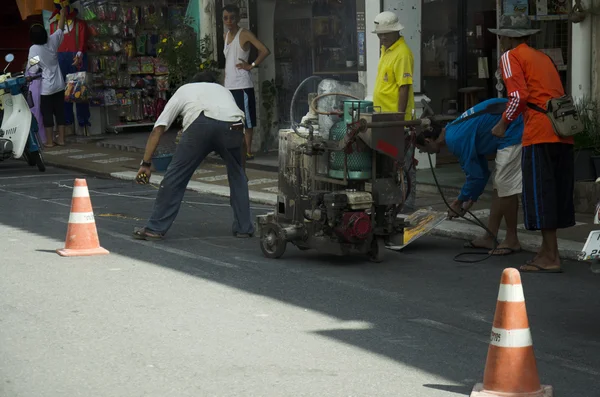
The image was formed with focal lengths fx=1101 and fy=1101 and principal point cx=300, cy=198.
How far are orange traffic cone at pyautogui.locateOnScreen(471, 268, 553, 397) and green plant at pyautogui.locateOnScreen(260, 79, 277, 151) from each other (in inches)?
470

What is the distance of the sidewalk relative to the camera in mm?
10164

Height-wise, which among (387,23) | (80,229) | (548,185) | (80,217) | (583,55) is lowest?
(80,229)

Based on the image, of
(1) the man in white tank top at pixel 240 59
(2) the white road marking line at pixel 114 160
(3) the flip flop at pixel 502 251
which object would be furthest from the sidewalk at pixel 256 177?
(1) the man in white tank top at pixel 240 59

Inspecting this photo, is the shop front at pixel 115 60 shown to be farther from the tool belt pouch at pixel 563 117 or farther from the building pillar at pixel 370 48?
the tool belt pouch at pixel 563 117

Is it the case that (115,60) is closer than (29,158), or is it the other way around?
(29,158)

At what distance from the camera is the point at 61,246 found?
32.5 ft

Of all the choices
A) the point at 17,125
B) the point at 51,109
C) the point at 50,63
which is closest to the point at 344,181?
the point at 17,125

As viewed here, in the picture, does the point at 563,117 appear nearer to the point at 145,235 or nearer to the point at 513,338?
the point at 513,338

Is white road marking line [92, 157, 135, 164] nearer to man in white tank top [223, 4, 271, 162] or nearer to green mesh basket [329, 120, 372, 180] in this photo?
man in white tank top [223, 4, 271, 162]

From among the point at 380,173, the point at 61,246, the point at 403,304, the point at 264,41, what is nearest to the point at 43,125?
the point at 264,41

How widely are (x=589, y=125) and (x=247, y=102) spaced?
18.8 feet

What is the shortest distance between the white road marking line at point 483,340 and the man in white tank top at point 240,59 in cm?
892

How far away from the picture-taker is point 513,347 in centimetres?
532

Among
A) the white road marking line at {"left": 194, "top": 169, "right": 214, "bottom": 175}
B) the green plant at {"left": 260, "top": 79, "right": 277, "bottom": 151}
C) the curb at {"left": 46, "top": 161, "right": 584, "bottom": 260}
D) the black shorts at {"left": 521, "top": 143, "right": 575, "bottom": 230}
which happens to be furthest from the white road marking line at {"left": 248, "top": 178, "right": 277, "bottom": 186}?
the black shorts at {"left": 521, "top": 143, "right": 575, "bottom": 230}
